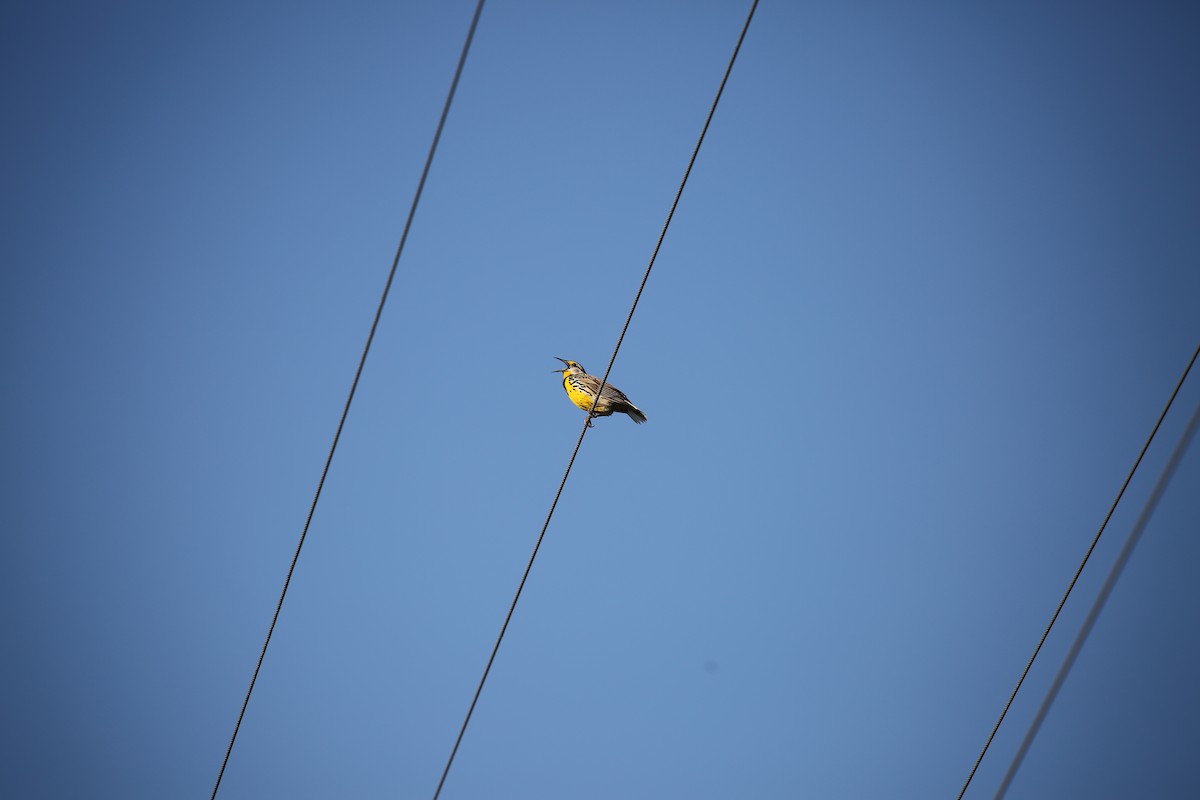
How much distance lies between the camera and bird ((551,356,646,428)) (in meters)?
12.6

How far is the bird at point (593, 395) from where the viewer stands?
41.5ft

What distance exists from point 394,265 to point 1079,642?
4.26 meters

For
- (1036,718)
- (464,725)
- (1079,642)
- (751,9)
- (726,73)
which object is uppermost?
(751,9)

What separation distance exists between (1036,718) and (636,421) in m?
8.97

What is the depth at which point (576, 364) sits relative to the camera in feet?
50.7

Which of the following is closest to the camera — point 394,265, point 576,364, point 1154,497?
point 1154,497

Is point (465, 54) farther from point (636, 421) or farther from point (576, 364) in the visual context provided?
point (576, 364)

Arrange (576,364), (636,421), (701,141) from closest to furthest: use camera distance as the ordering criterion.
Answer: (701,141)
(636,421)
(576,364)

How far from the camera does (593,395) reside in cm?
1326

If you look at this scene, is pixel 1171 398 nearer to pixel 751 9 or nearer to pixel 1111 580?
pixel 1111 580

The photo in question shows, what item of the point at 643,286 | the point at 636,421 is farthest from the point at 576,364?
the point at 643,286

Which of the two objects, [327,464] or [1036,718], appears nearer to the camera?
[1036,718]

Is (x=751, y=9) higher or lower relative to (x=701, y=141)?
higher

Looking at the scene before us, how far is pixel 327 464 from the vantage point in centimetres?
596
